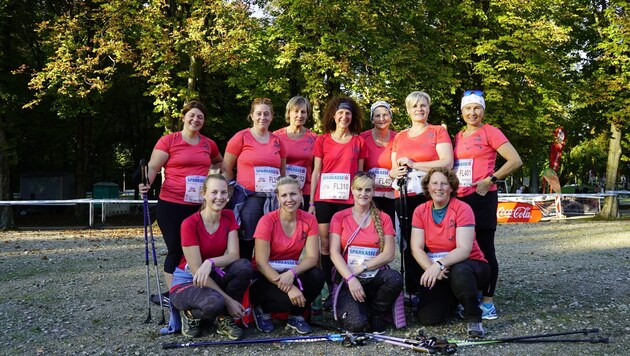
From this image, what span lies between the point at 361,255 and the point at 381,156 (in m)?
1.09

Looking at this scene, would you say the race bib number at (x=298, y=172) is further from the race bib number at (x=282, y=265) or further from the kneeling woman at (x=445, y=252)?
the kneeling woman at (x=445, y=252)

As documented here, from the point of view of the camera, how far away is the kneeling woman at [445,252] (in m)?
4.17

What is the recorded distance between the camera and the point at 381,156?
4.98 meters

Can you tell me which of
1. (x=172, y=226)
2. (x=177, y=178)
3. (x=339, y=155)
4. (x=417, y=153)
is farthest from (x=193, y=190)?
(x=417, y=153)

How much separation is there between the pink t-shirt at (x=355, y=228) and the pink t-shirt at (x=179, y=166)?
1.28 m

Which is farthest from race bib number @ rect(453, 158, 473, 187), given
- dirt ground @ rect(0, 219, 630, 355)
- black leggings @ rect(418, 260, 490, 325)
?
dirt ground @ rect(0, 219, 630, 355)

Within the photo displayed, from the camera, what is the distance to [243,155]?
15.9 ft

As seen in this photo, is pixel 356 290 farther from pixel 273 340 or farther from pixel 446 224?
pixel 446 224

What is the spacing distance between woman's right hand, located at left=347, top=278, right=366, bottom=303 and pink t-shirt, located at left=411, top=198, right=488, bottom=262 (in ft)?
2.31

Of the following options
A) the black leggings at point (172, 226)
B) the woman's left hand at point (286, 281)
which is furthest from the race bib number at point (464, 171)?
the black leggings at point (172, 226)

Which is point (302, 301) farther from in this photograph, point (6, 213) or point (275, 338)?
point (6, 213)

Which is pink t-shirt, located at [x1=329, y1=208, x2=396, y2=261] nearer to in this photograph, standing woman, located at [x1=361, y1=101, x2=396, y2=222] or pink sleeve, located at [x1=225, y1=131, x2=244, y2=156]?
standing woman, located at [x1=361, y1=101, x2=396, y2=222]

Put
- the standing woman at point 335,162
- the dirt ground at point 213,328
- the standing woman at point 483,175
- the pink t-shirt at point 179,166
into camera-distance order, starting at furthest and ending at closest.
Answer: the standing woman at point 335,162 < the pink t-shirt at point 179,166 < the standing woman at point 483,175 < the dirt ground at point 213,328

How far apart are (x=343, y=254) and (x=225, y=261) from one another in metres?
0.96
